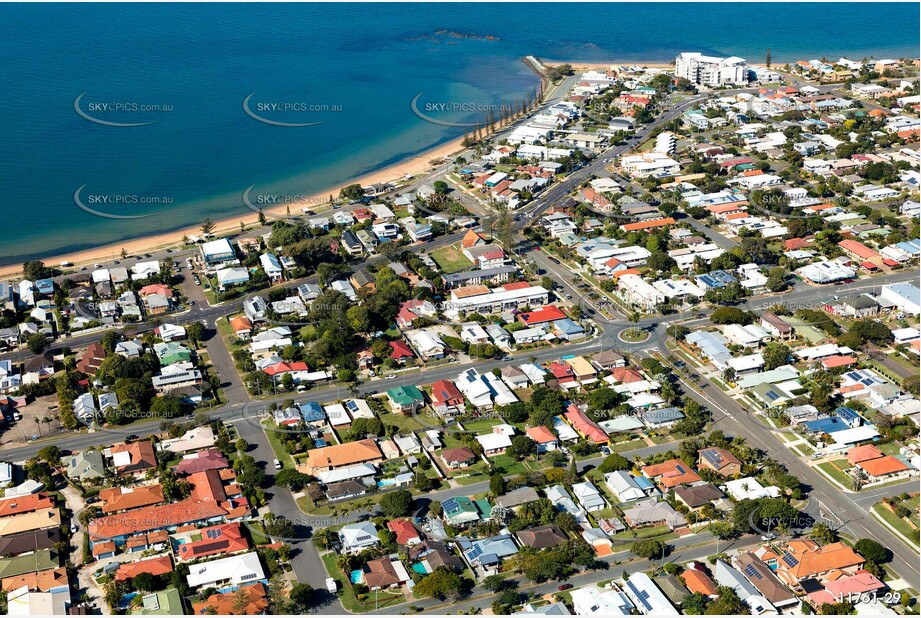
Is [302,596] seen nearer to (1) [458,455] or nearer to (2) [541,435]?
(1) [458,455]

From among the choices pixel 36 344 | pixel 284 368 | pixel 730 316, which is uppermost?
pixel 36 344

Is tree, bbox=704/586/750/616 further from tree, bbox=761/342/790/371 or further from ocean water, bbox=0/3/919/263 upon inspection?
ocean water, bbox=0/3/919/263

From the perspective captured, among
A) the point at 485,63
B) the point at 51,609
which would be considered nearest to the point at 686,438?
the point at 51,609

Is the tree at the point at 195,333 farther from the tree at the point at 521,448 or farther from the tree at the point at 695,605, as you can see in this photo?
the tree at the point at 695,605

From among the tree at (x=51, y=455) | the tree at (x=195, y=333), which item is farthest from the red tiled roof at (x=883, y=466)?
the tree at (x=51, y=455)

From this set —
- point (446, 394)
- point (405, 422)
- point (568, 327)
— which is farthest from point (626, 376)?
point (405, 422)

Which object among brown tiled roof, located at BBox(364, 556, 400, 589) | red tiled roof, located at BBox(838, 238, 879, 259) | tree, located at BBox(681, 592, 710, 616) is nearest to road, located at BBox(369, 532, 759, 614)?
brown tiled roof, located at BBox(364, 556, 400, 589)
